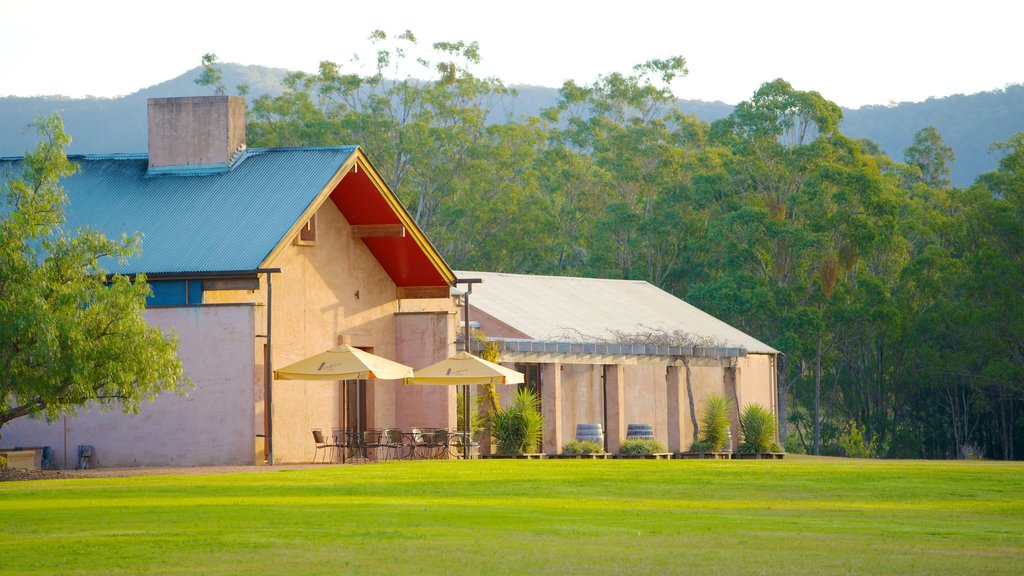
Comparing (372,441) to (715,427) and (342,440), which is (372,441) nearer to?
(342,440)

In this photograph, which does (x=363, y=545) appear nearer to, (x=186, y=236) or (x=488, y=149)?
(x=186, y=236)

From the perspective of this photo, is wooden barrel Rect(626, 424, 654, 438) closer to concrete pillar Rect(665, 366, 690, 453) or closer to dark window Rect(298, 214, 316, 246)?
concrete pillar Rect(665, 366, 690, 453)

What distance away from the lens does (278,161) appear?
3106 cm

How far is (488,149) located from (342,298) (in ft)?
145

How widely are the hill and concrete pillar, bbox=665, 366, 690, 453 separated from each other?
121201mm

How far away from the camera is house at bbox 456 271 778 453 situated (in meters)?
37.2

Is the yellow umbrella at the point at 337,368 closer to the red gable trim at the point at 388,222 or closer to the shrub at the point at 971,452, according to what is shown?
the red gable trim at the point at 388,222

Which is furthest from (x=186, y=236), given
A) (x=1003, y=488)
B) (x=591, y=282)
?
(x=591, y=282)

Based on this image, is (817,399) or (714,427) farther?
(817,399)

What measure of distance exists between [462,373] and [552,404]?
314 inches

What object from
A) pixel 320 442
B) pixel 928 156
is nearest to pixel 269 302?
pixel 320 442

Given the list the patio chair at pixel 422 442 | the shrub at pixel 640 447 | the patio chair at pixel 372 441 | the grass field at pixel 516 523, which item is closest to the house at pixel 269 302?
the patio chair at pixel 372 441

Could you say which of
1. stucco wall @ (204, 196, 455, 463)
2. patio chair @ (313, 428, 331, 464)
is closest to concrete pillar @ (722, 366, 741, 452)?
stucco wall @ (204, 196, 455, 463)

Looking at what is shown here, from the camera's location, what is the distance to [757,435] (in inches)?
1489
